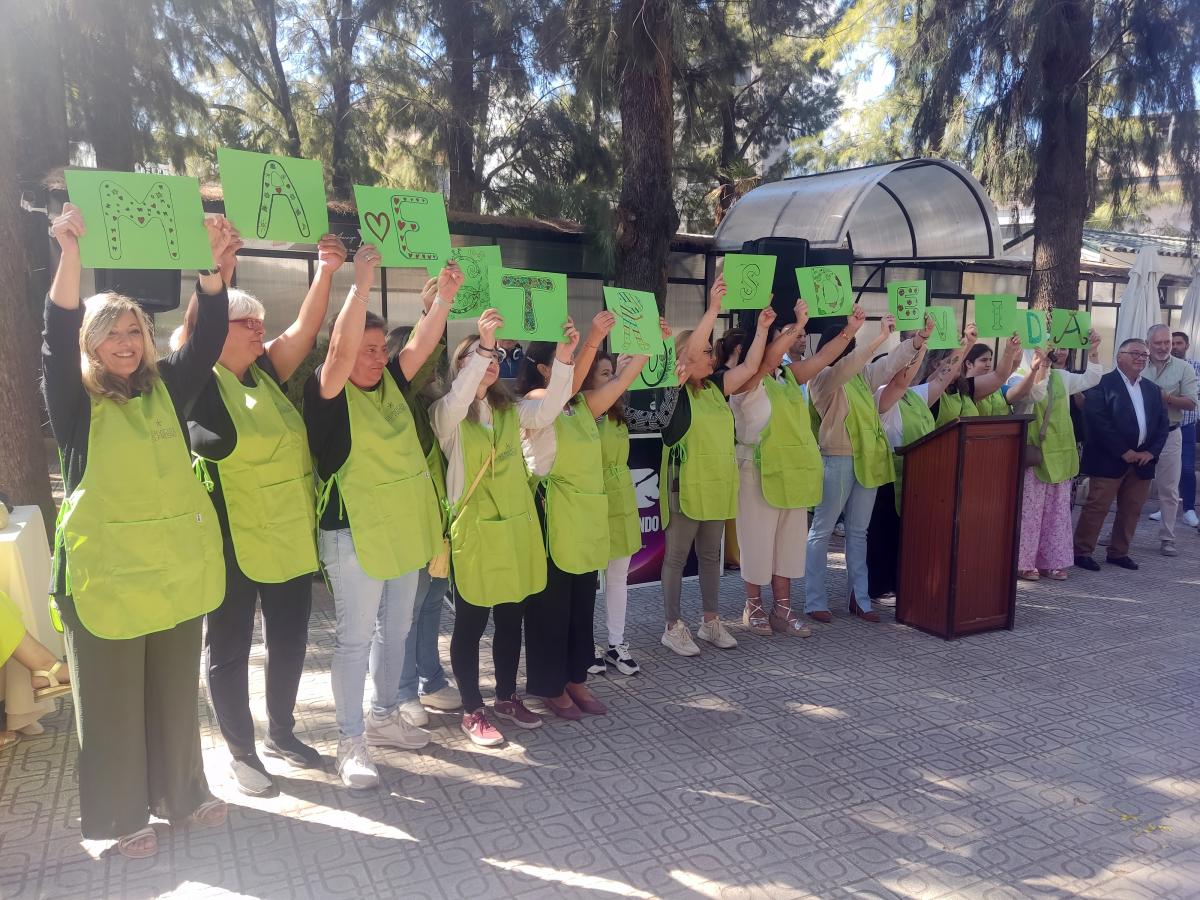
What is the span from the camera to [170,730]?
3004 millimetres

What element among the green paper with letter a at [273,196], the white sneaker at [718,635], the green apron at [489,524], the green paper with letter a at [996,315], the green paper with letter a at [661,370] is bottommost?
the white sneaker at [718,635]

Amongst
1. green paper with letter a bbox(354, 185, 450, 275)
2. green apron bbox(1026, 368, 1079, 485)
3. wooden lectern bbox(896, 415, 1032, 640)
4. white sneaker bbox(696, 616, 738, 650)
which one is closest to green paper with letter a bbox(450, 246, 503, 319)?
green paper with letter a bbox(354, 185, 450, 275)

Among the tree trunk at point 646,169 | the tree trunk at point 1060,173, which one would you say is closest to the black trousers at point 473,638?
the tree trunk at point 646,169

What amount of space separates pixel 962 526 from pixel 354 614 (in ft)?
11.8

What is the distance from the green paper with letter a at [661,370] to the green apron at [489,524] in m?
0.99

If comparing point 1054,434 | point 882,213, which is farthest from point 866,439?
point 882,213

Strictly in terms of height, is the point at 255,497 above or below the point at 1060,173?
below

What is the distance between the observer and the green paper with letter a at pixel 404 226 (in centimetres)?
332

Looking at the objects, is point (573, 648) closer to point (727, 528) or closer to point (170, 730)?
point (170, 730)

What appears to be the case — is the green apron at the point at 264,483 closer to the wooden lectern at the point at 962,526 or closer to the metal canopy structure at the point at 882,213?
the wooden lectern at the point at 962,526

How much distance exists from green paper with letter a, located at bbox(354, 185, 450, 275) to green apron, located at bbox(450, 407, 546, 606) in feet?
2.37

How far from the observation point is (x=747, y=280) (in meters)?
4.92

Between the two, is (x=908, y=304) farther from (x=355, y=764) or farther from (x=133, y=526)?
(x=133, y=526)

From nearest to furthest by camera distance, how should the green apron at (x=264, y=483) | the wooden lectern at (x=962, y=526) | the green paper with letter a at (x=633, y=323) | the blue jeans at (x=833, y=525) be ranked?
the green apron at (x=264, y=483)
the green paper with letter a at (x=633, y=323)
the wooden lectern at (x=962, y=526)
the blue jeans at (x=833, y=525)
